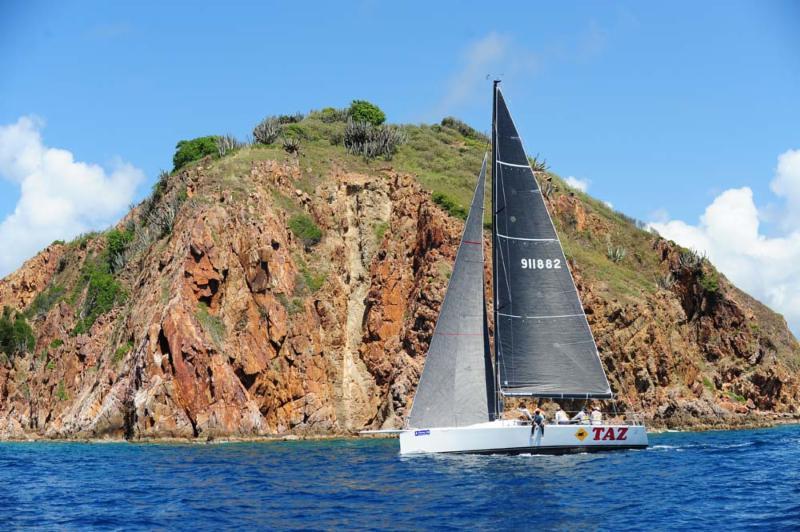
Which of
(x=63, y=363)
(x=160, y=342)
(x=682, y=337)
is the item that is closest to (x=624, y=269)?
(x=682, y=337)

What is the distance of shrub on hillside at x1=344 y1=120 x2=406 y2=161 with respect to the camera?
75438mm

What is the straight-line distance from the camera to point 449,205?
65.8 meters

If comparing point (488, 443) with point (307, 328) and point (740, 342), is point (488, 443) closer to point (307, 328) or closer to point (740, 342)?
point (307, 328)

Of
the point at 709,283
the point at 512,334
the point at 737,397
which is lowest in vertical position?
the point at 737,397

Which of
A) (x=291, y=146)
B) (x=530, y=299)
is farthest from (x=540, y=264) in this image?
(x=291, y=146)

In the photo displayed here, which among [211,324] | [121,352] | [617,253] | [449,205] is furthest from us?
[617,253]

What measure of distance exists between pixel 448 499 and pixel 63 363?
4524 centimetres

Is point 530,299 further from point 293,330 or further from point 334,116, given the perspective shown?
point 334,116

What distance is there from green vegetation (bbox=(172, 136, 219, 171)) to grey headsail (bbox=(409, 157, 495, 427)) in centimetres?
4577

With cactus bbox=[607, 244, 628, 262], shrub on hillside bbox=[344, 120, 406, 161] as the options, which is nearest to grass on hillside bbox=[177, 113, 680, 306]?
cactus bbox=[607, 244, 628, 262]

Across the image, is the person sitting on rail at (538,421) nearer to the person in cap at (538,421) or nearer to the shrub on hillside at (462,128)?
the person in cap at (538,421)

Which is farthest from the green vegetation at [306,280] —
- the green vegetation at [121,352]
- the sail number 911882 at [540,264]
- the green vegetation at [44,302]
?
the sail number 911882 at [540,264]

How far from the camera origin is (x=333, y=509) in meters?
21.3

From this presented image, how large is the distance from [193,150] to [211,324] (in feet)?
90.0
